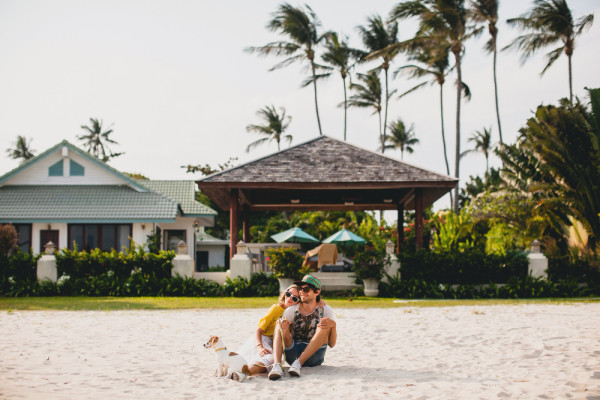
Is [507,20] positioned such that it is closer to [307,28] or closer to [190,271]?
[307,28]

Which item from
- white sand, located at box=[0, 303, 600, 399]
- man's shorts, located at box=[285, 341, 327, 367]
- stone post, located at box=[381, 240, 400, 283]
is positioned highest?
stone post, located at box=[381, 240, 400, 283]

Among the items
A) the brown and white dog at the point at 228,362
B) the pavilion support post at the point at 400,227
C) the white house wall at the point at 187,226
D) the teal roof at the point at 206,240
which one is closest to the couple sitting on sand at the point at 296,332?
the brown and white dog at the point at 228,362

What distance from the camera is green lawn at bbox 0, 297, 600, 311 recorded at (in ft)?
44.1

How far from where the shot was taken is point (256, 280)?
1681 cm

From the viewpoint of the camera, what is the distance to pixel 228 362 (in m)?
6.18

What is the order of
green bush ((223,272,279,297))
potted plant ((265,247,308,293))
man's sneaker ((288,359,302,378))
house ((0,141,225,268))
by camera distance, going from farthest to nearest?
house ((0,141,225,268))
green bush ((223,272,279,297))
potted plant ((265,247,308,293))
man's sneaker ((288,359,302,378))

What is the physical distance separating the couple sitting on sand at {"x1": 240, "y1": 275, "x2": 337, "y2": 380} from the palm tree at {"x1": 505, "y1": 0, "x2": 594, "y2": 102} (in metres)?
30.4

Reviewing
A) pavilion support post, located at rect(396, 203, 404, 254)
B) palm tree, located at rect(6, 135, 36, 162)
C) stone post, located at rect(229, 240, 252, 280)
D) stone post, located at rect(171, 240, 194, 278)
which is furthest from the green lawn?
palm tree, located at rect(6, 135, 36, 162)

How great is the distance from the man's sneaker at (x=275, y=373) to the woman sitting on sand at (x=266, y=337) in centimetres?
26

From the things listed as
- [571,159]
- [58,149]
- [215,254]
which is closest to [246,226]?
[58,149]

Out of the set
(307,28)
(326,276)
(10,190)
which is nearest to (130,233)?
(10,190)

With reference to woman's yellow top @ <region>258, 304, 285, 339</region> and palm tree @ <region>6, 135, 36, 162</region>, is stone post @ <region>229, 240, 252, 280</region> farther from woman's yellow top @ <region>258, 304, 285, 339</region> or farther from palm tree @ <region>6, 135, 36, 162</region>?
palm tree @ <region>6, 135, 36, 162</region>

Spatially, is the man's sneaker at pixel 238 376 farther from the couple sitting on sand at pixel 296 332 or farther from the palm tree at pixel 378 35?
the palm tree at pixel 378 35

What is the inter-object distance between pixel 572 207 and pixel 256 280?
9834mm
